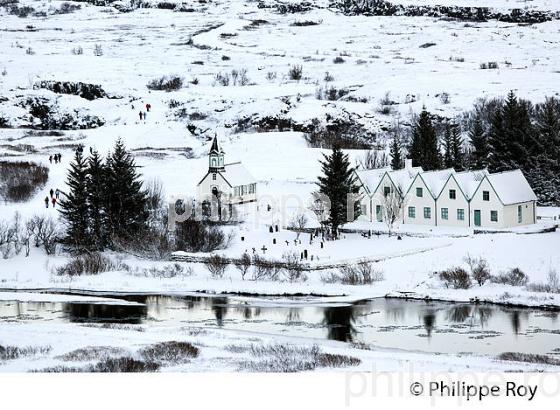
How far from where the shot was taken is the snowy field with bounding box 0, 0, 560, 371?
47.4 meters

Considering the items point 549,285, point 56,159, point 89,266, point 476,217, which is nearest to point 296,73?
point 56,159

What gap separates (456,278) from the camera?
48.0 m

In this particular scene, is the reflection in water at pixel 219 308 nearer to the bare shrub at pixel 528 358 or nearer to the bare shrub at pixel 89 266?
the bare shrub at pixel 89 266

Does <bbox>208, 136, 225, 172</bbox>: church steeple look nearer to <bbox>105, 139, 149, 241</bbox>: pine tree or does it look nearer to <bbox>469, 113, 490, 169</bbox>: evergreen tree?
<bbox>105, 139, 149, 241</bbox>: pine tree

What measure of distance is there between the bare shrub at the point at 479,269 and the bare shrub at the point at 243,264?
11.1 metres

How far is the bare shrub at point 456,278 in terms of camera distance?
47562mm

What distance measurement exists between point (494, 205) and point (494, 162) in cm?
1450

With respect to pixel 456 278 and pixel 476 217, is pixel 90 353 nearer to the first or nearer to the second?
pixel 456 278

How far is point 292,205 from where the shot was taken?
67.1 meters

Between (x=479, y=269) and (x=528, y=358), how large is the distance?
14.7 metres

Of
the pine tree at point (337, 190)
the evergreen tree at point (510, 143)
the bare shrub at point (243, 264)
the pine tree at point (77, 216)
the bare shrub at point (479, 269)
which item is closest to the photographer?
→ the bare shrub at point (479, 269)

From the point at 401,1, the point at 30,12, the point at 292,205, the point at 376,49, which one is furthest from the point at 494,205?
the point at 30,12

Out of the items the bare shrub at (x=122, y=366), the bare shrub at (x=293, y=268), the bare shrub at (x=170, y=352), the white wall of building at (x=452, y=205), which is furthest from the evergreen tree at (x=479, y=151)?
the bare shrub at (x=122, y=366)

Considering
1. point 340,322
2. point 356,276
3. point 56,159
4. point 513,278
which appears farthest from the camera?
point 56,159
